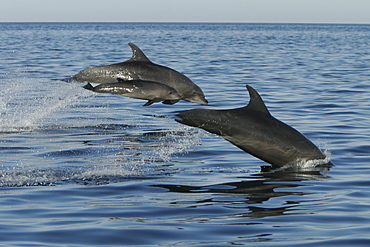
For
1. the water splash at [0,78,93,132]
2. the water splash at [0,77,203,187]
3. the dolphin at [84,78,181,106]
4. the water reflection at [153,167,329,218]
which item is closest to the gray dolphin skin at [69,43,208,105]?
the dolphin at [84,78,181,106]

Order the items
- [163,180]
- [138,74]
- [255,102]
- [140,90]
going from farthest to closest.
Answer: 1. [138,74]
2. [140,90]
3. [255,102]
4. [163,180]

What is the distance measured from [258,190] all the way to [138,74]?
5.50m

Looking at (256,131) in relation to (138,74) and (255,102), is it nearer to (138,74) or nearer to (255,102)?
(255,102)

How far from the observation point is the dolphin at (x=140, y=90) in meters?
12.3

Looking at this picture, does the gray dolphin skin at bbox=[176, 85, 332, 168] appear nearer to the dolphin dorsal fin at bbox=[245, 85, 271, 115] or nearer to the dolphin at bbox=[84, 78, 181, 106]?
the dolphin dorsal fin at bbox=[245, 85, 271, 115]

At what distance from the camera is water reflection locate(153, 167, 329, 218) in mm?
8156

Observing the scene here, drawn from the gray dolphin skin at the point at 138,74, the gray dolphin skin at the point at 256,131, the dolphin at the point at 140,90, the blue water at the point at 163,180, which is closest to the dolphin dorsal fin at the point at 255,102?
the gray dolphin skin at the point at 256,131

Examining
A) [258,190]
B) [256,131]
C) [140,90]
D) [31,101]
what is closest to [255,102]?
[256,131]

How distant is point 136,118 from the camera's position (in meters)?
16.5

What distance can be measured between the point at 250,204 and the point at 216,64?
86.5ft

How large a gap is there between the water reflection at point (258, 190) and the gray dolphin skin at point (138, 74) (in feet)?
14.8

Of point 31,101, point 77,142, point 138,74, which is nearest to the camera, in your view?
point 77,142

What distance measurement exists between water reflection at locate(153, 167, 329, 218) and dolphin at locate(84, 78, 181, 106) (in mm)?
3432

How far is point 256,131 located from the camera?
1005 centimetres
